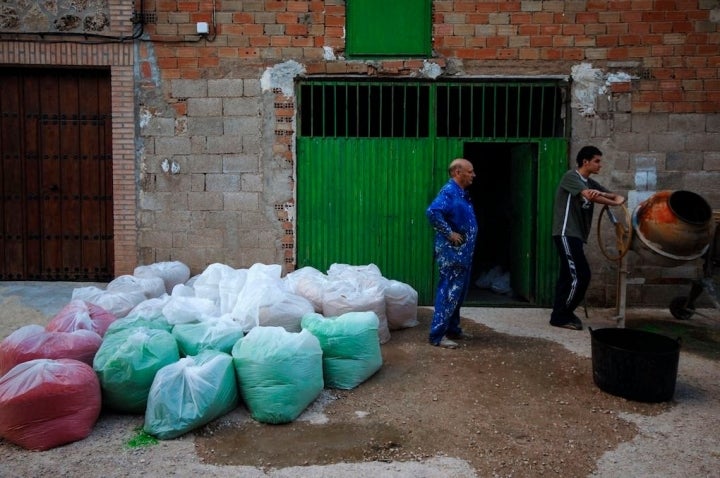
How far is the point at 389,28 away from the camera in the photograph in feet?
23.6

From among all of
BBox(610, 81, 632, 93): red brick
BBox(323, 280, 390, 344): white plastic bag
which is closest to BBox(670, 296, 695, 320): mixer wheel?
BBox(610, 81, 632, 93): red brick

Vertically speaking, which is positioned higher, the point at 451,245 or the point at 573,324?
the point at 451,245

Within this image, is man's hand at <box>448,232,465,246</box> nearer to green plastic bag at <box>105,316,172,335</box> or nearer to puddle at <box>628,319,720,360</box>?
puddle at <box>628,319,720,360</box>

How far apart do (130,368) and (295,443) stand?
1.15 m

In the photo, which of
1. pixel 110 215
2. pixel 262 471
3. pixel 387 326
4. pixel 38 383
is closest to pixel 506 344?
pixel 387 326

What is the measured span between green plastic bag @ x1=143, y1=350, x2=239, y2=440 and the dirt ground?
0.30 ft

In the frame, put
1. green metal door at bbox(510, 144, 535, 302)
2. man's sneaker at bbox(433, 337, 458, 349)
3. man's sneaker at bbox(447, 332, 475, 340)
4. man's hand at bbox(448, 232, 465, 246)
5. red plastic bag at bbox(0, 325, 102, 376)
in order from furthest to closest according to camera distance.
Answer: green metal door at bbox(510, 144, 535, 302) < man's sneaker at bbox(447, 332, 475, 340) < man's sneaker at bbox(433, 337, 458, 349) < man's hand at bbox(448, 232, 465, 246) < red plastic bag at bbox(0, 325, 102, 376)

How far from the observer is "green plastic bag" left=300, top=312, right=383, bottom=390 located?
459 cm

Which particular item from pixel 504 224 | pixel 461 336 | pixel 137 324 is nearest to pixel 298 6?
pixel 461 336

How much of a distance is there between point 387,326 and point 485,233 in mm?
4407

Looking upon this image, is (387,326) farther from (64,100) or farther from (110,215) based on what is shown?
(64,100)

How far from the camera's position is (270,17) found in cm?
720

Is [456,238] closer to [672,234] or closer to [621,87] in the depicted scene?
[672,234]

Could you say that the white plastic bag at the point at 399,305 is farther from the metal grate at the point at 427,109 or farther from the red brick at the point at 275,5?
the red brick at the point at 275,5
